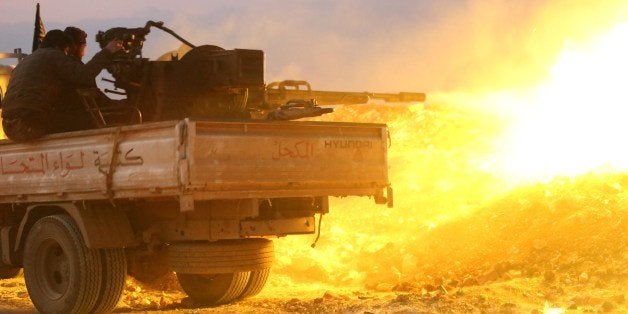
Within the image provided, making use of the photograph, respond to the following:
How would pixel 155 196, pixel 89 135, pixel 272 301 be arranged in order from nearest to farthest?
pixel 155 196
pixel 89 135
pixel 272 301

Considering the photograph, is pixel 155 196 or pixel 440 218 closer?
pixel 155 196

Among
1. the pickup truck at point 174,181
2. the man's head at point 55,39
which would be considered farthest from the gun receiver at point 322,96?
the man's head at point 55,39

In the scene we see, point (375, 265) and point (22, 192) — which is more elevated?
point (22, 192)

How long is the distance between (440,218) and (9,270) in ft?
26.6

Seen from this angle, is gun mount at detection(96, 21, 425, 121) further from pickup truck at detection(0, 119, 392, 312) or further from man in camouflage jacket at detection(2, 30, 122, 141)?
pickup truck at detection(0, 119, 392, 312)

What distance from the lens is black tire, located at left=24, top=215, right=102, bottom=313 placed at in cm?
973

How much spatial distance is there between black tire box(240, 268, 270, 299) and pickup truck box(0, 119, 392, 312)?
110 centimetres

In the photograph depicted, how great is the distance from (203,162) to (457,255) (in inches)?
262

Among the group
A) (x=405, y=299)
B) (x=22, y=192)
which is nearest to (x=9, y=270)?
(x=22, y=192)

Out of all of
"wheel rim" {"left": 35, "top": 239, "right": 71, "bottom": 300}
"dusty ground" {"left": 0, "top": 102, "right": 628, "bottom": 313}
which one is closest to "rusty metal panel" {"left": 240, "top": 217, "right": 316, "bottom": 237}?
"dusty ground" {"left": 0, "top": 102, "right": 628, "bottom": 313}

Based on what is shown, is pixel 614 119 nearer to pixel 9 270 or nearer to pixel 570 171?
pixel 570 171

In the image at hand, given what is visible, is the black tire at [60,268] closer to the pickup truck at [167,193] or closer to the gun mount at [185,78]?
the pickup truck at [167,193]

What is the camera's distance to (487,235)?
1462 cm

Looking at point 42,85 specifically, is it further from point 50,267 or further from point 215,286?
point 215,286
